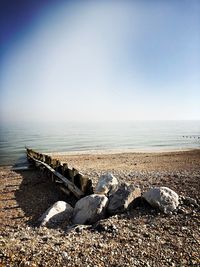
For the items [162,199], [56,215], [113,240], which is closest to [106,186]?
[56,215]

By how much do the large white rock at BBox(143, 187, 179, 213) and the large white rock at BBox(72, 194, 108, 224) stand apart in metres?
1.45

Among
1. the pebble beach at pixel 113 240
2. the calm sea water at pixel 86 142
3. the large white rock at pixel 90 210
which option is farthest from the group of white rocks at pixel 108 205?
the calm sea water at pixel 86 142

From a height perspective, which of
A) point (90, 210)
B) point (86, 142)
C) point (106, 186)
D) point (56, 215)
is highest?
point (106, 186)

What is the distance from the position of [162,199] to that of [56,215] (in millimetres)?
3469

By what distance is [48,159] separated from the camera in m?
17.6

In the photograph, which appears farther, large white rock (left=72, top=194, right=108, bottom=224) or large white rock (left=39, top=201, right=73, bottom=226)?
large white rock (left=39, top=201, right=73, bottom=226)

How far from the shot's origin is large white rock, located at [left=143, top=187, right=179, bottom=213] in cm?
748

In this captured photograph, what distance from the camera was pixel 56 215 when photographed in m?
8.10

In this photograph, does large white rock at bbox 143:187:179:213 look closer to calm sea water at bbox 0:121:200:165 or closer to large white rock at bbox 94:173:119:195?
large white rock at bbox 94:173:119:195

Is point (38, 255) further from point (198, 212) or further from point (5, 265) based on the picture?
point (198, 212)

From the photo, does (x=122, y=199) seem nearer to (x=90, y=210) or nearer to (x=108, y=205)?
(x=108, y=205)

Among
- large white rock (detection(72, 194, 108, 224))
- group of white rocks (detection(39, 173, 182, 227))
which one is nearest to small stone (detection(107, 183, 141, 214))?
group of white rocks (detection(39, 173, 182, 227))

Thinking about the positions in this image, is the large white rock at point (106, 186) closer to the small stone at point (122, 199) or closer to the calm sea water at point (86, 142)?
the small stone at point (122, 199)

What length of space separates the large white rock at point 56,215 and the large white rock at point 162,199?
8.88ft
